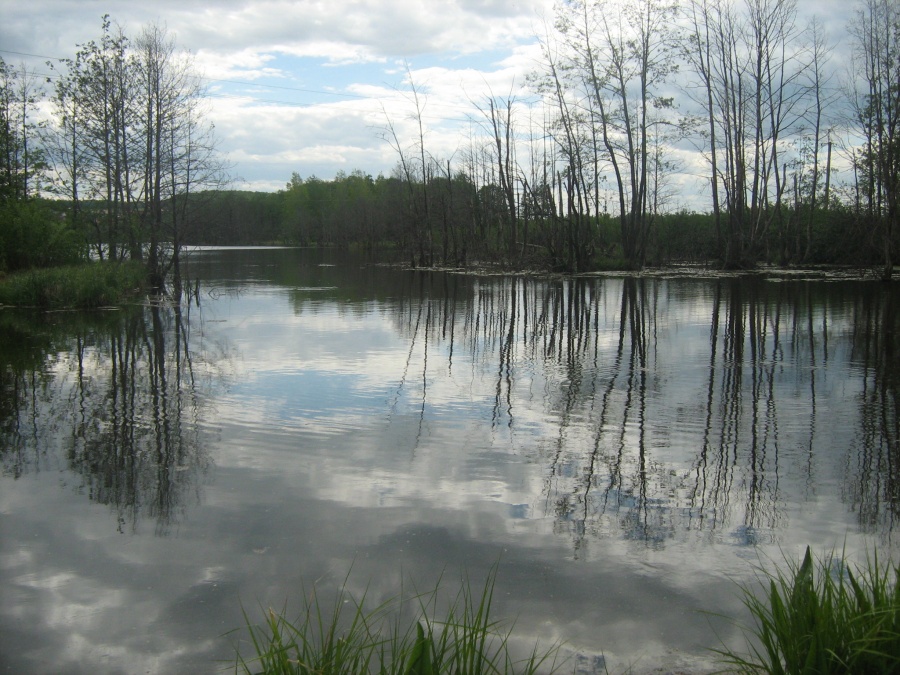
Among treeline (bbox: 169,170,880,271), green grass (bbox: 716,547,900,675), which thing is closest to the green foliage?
treeline (bbox: 169,170,880,271)

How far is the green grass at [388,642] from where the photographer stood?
2.46 meters

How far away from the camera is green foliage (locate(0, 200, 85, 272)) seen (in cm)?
2341

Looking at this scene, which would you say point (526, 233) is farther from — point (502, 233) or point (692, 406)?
point (692, 406)

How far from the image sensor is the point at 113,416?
788cm

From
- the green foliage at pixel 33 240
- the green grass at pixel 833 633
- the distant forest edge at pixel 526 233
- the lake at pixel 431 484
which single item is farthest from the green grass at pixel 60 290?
the green grass at pixel 833 633

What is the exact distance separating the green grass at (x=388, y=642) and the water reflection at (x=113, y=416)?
1729 millimetres

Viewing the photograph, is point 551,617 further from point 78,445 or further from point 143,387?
point 143,387

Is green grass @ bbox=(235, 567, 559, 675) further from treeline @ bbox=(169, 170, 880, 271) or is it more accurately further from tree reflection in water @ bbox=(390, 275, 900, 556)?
treeline @ bbox=(169, 170, 880, 271)

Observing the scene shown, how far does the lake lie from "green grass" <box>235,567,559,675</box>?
0.12m

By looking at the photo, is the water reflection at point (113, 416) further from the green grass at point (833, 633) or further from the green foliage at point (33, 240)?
the green foliage at point (33, 240)

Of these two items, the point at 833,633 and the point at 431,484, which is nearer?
the point at 833,633

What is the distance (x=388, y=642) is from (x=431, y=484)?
91.0 inches

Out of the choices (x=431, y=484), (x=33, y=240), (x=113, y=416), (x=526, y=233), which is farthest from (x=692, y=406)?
(x=526, y=233)

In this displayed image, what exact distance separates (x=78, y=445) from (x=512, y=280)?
2692cm
